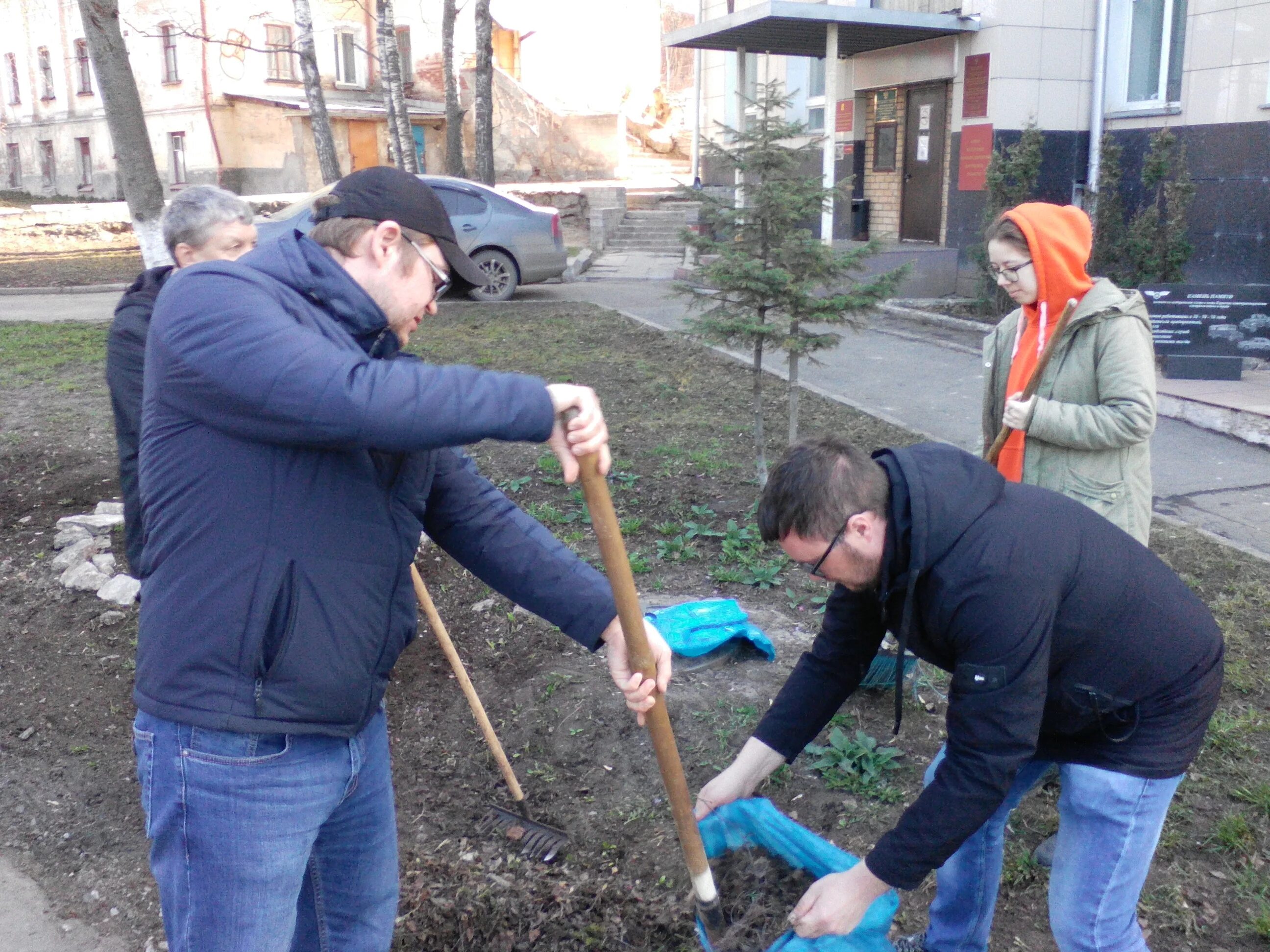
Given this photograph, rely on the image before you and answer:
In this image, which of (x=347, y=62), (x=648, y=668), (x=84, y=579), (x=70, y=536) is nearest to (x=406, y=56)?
(x=347, y=62)

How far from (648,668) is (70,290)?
1597cm

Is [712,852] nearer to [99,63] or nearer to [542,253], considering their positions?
[99,63]

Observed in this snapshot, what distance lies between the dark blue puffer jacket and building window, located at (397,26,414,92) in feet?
106

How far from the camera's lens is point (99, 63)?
7.62 metres

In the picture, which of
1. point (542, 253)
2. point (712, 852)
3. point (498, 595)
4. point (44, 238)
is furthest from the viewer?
point (44, 238)

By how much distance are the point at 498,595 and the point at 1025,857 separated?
97.7 inches

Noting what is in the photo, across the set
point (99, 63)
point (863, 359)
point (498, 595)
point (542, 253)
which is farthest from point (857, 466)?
point (542, 253)

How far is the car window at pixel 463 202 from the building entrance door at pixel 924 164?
19.9 ft

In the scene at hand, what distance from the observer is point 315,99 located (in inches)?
758

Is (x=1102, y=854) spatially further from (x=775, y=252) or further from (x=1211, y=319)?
(x=1211, y=319)

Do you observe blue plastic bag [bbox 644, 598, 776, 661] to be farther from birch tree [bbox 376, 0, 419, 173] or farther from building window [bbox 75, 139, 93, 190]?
building window [bbox 75, 139, 93, 190]

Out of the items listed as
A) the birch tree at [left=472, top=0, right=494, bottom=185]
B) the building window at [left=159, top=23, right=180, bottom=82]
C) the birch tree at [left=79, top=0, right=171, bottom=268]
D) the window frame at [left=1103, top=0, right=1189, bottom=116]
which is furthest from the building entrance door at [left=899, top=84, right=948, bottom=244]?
the building window at [left=159, top=23, right=180, bottom=82]

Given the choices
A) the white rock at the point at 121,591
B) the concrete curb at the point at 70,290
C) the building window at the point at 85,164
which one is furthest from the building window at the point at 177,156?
the white rock at the point at 121,591

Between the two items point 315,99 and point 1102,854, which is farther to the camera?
point 315,99
